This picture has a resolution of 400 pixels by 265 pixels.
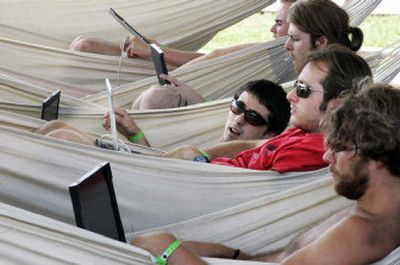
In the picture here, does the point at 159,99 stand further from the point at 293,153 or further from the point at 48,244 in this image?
the point at 48,244

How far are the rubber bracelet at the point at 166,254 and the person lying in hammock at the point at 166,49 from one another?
1985 mm

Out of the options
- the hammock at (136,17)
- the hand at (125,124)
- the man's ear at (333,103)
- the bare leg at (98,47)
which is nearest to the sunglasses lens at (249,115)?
the hand at (125,124)

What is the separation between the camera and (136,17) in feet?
15.5

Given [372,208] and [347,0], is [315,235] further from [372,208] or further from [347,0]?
[347,0]

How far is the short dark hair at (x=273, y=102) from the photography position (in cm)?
272

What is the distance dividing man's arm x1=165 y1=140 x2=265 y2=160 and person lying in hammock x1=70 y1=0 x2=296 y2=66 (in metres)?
1.13

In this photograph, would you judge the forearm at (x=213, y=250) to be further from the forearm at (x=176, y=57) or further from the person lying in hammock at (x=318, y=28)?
the forearm at (x=176, y=57)

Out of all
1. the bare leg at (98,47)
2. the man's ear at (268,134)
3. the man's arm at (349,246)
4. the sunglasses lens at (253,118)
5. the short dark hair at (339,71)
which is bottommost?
the man's arm at (349,246)

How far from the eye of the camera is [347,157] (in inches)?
67.4

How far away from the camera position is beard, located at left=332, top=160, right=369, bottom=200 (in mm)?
1708

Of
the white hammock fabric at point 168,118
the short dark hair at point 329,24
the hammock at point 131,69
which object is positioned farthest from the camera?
the hammock at point 131,69

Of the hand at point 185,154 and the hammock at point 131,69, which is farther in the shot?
the hammock at point 131,69

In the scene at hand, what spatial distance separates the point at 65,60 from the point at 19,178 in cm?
191

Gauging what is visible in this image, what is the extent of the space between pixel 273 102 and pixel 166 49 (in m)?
1.54
